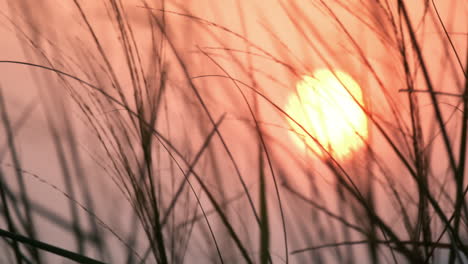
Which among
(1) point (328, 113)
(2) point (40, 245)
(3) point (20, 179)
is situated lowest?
(2) point (40, 245)

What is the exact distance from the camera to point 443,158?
76 centimetres

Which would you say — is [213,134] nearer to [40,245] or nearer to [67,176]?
[67,176]

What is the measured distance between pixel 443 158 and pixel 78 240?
0.62 meters

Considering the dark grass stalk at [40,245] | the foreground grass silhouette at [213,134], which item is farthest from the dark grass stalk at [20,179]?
the dark grass stalk at [40,245]

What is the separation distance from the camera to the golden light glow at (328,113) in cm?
72

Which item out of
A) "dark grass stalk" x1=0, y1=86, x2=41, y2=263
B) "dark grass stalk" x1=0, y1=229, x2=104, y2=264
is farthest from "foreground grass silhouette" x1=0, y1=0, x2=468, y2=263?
"dark grass stalk" x1=0, y1=229, x2=104, y2=264

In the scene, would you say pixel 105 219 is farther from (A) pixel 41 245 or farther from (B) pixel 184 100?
(A) pixel 41 245

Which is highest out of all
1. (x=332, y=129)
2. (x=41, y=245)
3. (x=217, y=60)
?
(x=217, y=60)

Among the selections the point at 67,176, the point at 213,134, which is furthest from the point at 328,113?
the point at 67,176

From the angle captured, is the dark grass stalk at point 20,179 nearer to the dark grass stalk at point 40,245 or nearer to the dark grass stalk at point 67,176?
the dark grass stalk at point 67,176

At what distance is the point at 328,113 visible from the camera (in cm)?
73

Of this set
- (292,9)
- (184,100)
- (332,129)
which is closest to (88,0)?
(184,100)

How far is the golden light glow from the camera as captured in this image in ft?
2.37

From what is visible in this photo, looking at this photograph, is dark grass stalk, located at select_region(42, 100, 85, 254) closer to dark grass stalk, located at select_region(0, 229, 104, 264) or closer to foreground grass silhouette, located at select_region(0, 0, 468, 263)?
foreground grass silhouette, located at select_region(0, 0, 468, 263)
